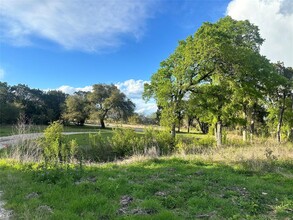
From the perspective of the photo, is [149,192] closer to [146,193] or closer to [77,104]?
[146,193]

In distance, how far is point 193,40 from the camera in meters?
19.8

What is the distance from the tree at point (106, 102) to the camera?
50822mm

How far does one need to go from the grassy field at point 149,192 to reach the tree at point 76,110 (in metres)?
41.3

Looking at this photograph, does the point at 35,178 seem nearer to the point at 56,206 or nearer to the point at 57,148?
the point at 56,206

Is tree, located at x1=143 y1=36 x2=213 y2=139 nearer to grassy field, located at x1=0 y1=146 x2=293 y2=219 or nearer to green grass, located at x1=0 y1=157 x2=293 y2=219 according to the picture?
grassy field, located at x1=0 y1=146 x2=293 y2=219

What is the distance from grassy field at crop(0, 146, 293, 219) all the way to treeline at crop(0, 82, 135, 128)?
41.7m

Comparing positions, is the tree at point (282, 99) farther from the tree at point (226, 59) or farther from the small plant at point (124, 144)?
the small plant at point (124, 144)

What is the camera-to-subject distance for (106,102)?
5078cm

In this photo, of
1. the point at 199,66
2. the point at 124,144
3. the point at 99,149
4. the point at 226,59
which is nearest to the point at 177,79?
the point at 199,66

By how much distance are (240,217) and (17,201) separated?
417 centimetres

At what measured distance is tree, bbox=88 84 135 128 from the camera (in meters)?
50.8

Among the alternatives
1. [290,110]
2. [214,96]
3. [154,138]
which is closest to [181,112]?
[214,96]

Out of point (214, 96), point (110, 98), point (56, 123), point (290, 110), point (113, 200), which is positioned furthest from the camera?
point (110, 98)

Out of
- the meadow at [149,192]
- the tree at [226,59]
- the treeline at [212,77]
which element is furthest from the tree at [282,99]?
the meadow at [149,192]
